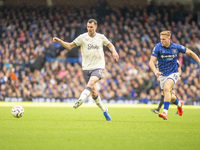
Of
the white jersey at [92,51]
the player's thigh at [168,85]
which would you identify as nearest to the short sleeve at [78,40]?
the white jersey at [92,51]

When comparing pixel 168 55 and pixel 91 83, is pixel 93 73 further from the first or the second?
pixel 168 55

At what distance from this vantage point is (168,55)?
10.0m

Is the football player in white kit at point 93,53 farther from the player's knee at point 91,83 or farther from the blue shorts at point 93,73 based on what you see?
the player's knee at point 91,83

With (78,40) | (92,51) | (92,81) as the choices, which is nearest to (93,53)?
(92,51)

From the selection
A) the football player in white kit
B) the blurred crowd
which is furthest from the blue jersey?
the blurred crowd

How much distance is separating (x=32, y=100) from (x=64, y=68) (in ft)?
9.62

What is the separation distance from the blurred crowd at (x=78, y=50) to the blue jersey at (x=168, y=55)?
11900 mm

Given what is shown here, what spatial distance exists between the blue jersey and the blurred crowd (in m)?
11.9

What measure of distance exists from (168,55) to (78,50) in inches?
629

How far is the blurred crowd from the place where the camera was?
22.5m

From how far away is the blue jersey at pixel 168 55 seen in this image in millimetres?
10031

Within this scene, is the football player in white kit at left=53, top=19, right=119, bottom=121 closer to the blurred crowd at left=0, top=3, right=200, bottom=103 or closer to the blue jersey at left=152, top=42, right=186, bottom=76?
the blue jersey at left=152, top=42, right=186, bottom=76

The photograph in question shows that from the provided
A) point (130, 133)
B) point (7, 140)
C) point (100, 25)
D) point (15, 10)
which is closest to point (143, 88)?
point (100, 25)

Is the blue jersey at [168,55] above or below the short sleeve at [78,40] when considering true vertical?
below
